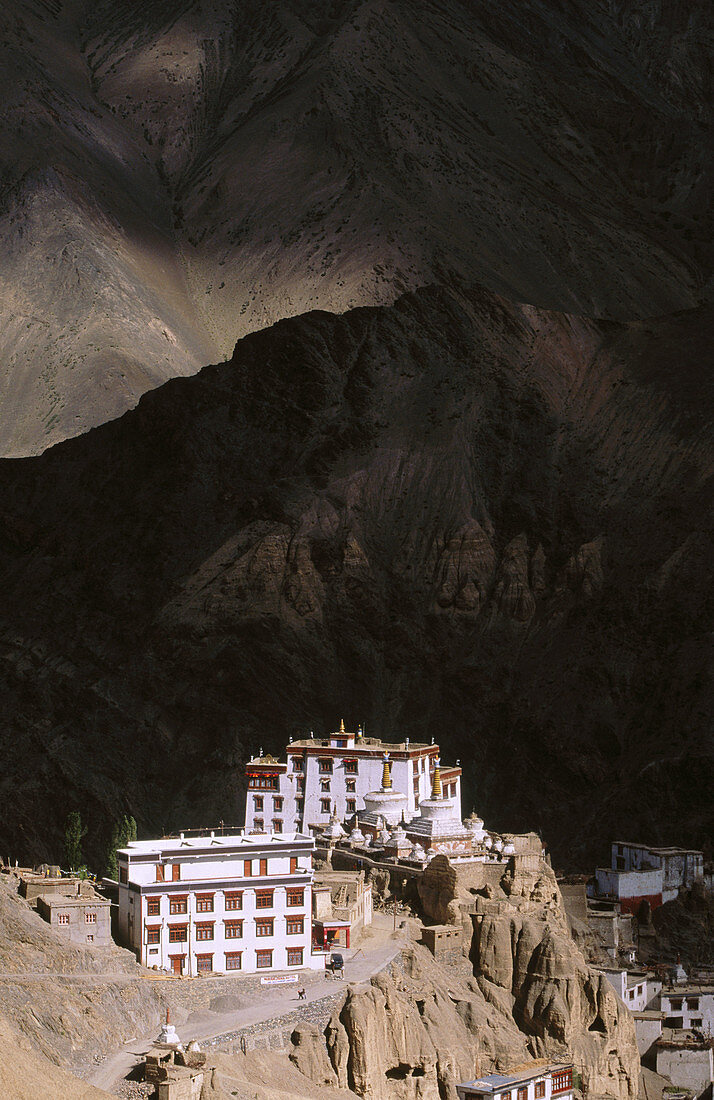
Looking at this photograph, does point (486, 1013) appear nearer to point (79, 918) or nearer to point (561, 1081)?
point (561, 1081)

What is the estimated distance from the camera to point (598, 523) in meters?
169

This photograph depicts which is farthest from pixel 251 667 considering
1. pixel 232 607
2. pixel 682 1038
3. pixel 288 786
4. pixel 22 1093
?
pixel 22 1093

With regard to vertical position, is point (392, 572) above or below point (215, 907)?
above

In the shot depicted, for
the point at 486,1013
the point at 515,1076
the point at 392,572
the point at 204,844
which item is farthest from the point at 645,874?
the point at 392,572

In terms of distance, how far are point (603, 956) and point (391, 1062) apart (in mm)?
29311

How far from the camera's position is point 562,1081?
80.0m

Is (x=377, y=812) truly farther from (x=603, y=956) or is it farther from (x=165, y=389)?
(x=165, y=389)

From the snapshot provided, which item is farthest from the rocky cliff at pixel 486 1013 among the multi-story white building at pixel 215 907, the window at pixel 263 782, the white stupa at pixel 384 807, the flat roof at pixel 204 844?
the window at pixel 263 782

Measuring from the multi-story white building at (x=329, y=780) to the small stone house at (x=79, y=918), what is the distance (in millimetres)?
25626

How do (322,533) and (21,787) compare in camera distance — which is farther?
(322,533)

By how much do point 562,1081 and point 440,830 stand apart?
1402 cm

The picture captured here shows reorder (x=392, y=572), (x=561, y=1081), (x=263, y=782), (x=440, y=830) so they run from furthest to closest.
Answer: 1. (x=392, y=572)
2. (x=263, y=782)
3. (x=440, y=830)
4. (x=561, y=1081)

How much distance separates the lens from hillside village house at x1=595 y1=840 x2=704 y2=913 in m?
112

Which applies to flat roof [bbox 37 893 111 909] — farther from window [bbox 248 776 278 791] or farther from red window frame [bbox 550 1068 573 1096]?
window [bbox 248 776 278 791]
